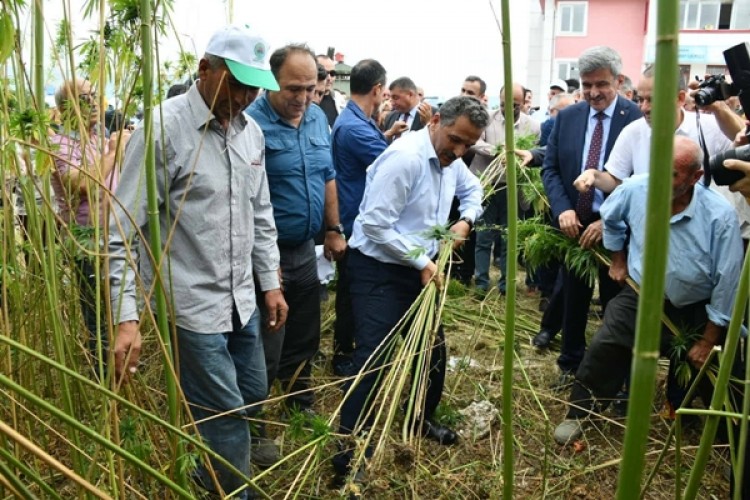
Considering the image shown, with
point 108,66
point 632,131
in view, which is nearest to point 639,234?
point 632,131

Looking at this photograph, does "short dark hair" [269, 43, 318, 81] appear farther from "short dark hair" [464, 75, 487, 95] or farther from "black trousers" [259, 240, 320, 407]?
"short dark hair" [464, 75, 487, 95]

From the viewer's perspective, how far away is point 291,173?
3.23 meters

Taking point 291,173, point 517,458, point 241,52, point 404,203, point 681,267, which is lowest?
point 517,458

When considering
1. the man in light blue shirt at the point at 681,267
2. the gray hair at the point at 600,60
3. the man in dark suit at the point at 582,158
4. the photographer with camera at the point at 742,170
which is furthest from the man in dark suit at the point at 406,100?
Result: the photographer with camera at the point at 742,170

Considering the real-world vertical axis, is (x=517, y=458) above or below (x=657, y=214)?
below

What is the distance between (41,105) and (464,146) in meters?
1.88

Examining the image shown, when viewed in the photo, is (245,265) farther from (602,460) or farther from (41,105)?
(602,460)

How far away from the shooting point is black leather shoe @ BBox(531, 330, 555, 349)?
4.70 m

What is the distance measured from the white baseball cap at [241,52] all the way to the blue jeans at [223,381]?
2.59 feet

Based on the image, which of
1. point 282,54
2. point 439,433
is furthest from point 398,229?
point 439,433

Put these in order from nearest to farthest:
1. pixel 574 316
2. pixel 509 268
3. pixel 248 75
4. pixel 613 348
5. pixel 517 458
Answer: pixel 509 268
pixel 248 75
pixel 517 458
pixel 613 348
pixel 574 316

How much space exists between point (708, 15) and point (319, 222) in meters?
28.9

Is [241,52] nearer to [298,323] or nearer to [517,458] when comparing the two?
[298,323]

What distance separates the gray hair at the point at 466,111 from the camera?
116 inches
